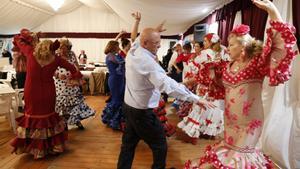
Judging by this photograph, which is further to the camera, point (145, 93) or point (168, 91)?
point (145, 93)

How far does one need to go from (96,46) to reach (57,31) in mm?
→ 2099

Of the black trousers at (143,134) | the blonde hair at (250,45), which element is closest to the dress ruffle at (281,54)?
the blonde hair at (250,45)

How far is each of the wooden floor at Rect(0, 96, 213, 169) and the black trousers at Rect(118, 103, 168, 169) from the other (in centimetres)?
55

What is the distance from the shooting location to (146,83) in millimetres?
1935

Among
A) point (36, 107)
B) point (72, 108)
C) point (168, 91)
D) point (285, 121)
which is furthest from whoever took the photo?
point (72, 108)

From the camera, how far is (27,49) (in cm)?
270

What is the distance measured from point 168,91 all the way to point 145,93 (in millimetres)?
305

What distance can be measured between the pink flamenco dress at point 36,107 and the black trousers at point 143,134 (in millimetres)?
1077

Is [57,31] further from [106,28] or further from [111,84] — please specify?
[111,84]

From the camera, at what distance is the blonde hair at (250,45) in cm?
152

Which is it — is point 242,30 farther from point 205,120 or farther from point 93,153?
point 93,153

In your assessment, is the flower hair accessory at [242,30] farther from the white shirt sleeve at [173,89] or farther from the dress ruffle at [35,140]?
the dress ruffle at [35,140]

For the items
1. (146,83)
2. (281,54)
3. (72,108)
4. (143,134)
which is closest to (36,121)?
(72,108)

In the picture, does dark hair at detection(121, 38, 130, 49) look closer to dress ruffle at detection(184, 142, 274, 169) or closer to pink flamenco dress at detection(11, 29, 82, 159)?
pink flamenco dress at detection(11, 29, 82, 159)
